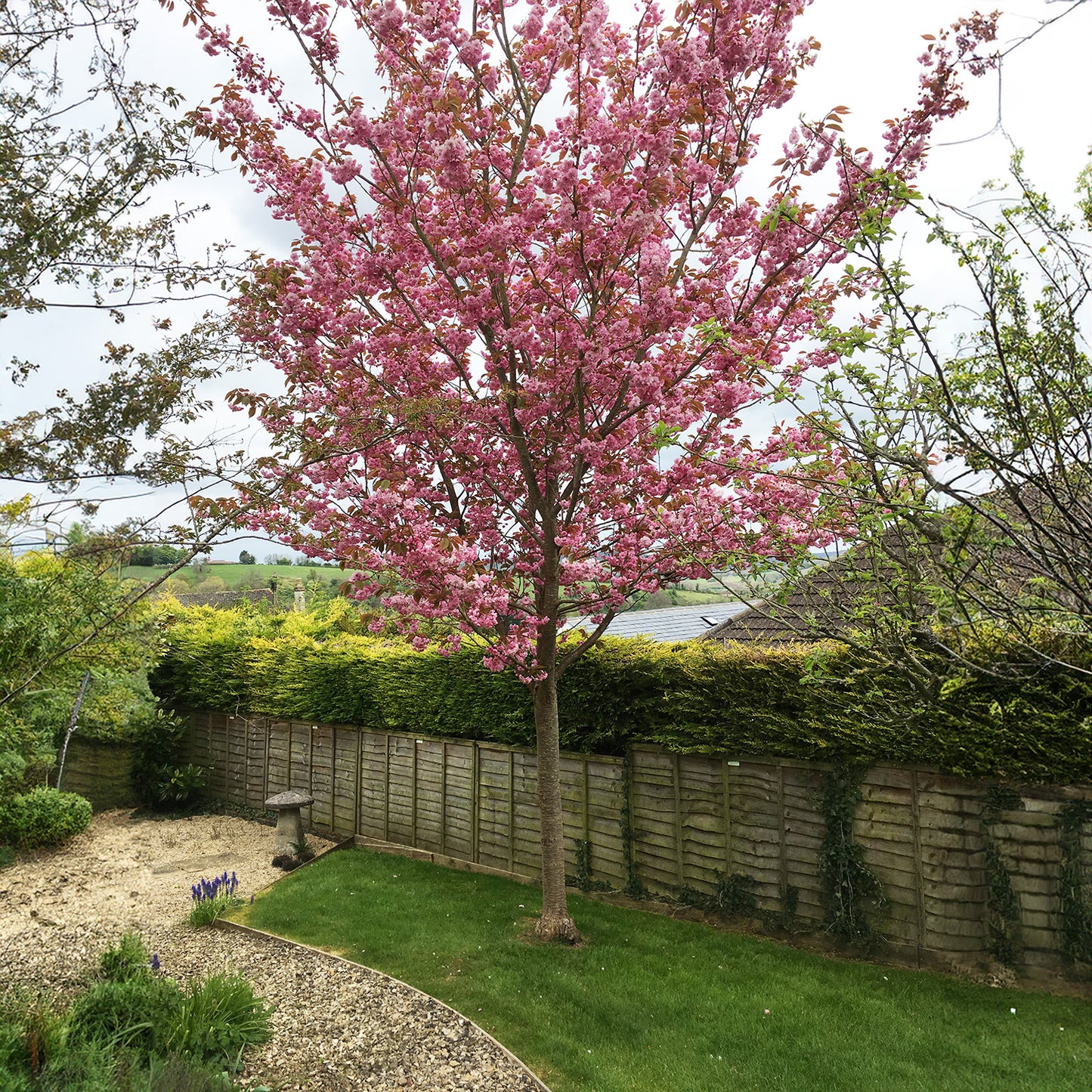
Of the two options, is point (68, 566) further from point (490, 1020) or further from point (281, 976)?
point (490, 1020)

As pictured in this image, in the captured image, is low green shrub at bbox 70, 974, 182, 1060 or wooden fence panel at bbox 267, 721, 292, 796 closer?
low green shrub at bbox 70, 974, 182, 1060

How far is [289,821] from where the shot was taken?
10359 mm

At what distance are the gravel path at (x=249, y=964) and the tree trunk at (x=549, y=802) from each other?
170 cm

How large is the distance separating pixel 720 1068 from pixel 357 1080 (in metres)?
2.45

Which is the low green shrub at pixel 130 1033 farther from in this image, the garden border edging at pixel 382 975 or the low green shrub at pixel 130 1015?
the garden border edging at pixel 382 975

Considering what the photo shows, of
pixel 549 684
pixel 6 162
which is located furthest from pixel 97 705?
pixel 6 162

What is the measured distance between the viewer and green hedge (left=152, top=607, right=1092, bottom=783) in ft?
19.7

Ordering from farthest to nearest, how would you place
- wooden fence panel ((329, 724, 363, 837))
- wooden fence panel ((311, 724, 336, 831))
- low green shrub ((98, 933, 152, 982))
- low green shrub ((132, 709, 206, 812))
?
low green shrub ((132, 709, 206, 812)) < wooden fence panel ((311, 724, 336, 831)) < wooden fence panel ((329, 724, 363, 837)) < low green shrub ((98, 933, 152, 982))

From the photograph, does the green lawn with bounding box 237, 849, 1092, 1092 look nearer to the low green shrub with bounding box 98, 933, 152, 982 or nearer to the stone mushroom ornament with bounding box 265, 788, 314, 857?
the low green shrub with bounding box 98, 933, 152, 982

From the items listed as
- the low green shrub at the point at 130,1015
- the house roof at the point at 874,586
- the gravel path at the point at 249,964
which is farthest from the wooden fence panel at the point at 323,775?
the house roof at the point at 874,586

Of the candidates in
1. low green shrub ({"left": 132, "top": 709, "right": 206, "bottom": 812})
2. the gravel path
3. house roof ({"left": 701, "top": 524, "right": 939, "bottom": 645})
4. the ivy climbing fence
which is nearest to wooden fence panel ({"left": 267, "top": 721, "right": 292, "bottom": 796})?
the gravel path

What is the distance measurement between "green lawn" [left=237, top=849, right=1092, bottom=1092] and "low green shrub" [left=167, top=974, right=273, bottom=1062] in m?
1.42

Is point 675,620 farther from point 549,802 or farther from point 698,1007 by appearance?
point 698,1007

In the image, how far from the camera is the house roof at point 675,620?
14688 millimetres
